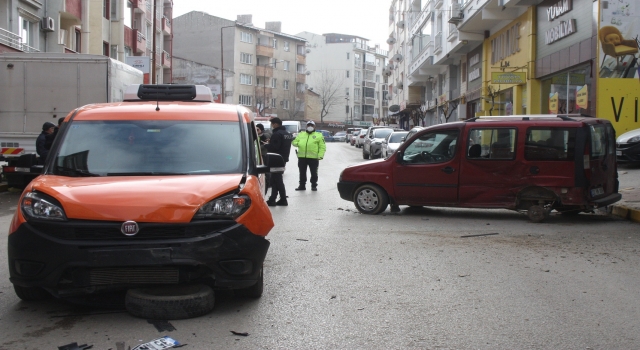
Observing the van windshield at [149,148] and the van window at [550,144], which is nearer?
the van windshield at [149,148]

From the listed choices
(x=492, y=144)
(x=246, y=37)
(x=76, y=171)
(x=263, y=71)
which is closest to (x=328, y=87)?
(x=263, y=71)

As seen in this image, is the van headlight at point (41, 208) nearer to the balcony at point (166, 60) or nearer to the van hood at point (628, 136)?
the van hood at point (628, 136)

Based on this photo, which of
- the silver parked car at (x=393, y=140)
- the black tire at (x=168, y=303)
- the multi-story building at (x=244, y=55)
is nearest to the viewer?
the black tire at (x=168, y=303)

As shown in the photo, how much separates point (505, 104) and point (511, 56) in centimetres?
268

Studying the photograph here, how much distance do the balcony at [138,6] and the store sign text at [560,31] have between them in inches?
1160

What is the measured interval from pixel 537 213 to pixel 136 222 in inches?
311

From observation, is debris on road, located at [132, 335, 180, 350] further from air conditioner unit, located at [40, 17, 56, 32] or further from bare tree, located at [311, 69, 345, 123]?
bare tree, located at [311, 69, 345, 123]

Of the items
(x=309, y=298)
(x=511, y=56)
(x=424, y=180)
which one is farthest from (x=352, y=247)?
(x=511, y=56)

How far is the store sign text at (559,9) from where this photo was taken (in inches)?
836

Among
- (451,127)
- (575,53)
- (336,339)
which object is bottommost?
(336,339)

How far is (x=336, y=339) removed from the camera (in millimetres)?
4789

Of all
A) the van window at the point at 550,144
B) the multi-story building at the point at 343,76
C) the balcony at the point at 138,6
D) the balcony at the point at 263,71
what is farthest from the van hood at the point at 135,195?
the multi-story building at the point at 343,76

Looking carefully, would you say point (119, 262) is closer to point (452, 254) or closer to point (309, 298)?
point (309, 298)

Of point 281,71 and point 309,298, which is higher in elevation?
point 281,71
